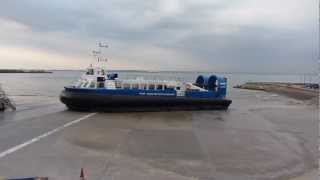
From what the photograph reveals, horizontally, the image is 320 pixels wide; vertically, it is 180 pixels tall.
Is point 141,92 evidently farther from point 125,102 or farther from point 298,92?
point 298,92

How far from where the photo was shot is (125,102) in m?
21.6

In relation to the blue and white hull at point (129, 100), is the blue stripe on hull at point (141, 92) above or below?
above

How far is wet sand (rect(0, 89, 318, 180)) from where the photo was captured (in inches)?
357

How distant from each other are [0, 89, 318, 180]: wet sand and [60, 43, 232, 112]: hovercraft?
1718mm

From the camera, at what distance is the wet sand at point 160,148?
9.08 meters

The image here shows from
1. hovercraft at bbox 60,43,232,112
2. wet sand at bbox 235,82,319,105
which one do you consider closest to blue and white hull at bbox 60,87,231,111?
hovercraft at bbox 60,43,232,112

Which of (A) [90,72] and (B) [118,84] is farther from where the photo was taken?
(A) [90,72]

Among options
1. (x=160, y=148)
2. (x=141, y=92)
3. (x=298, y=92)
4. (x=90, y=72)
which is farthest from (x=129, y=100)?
(x=298, y=92)

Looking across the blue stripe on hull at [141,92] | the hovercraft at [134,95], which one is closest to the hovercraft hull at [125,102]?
the hovercraft at [134,95]

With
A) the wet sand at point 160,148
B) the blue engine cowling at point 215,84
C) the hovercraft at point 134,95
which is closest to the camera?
the wet sand at point 160,148

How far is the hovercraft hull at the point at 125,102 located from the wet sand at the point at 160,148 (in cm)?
160

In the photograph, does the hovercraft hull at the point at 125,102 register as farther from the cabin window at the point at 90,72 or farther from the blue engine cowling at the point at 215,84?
the cabin window at the point at 90,72

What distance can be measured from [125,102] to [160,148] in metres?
9.90

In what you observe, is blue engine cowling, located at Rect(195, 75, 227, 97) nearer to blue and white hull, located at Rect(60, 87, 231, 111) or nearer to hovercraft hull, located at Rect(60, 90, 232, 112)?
blue and white hull, located at Rect(60, 87, 231, 111)
